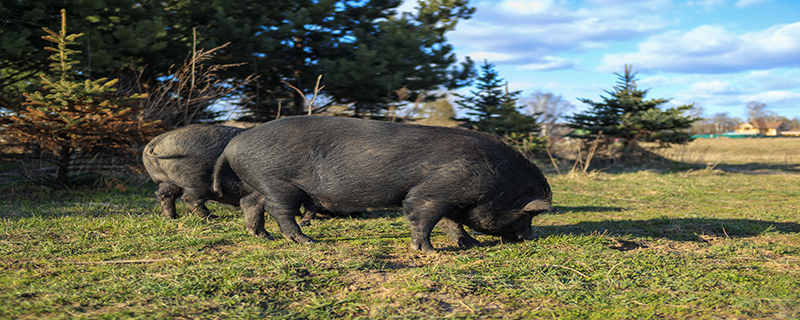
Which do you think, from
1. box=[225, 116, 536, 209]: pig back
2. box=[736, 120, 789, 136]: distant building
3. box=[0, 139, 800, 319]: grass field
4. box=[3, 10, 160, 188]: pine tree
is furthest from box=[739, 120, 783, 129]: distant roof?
box=[3, 10, 160, 188]: pine tree

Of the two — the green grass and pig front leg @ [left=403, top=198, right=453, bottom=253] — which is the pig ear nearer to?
the green grass

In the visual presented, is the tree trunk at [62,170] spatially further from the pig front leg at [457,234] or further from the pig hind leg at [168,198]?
the pig front leg at [457,234]

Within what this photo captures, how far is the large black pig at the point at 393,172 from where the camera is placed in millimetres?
3938

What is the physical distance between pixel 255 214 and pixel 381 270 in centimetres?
156

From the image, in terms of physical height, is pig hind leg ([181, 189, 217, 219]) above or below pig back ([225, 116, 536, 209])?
below

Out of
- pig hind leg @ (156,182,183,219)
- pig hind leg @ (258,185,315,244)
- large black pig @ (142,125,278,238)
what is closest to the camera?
pig hind leg @ (258,185,315,244)

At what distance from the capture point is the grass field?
8.85ft

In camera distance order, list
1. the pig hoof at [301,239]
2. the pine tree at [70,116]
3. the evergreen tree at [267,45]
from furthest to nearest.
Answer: the evergreen tree at [267,45], the pine tree at [70,116], the pig hoof at [301,239]

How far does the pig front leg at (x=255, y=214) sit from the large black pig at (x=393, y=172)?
0.22 m

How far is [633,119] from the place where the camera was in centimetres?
1539

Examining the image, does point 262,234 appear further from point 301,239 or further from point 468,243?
point 468,243

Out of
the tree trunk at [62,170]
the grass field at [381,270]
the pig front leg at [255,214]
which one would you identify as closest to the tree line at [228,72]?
the tree trunk at [62,170]

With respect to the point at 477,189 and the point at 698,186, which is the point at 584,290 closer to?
the point at 477,189

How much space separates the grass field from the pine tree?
1343 millimetres
